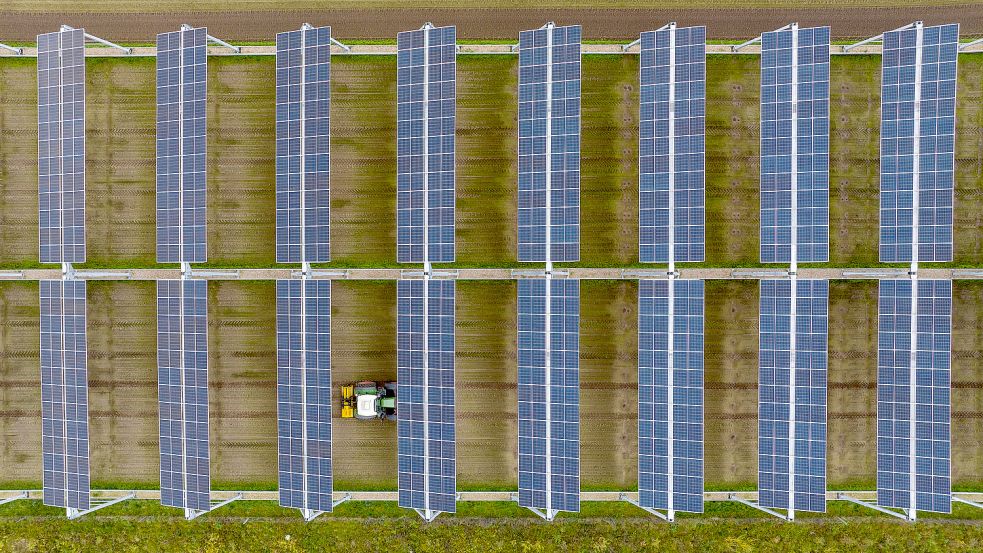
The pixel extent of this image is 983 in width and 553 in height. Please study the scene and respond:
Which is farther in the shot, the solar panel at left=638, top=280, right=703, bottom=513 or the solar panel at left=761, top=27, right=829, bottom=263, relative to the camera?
the solar panel at left=638, top=280, right=703, bottom=513

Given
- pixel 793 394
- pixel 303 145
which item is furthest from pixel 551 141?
pixel 793 394

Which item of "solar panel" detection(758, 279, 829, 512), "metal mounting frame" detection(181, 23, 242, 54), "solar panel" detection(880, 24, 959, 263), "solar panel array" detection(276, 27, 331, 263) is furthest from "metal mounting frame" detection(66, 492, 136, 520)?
"solar panel" detection(880, 24, 959, 263)

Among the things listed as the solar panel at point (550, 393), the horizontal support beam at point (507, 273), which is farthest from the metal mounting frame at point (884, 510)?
the solar panel at point (550, 393)

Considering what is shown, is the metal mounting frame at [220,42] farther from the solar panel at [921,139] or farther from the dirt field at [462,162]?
the solar panel at [921,139]

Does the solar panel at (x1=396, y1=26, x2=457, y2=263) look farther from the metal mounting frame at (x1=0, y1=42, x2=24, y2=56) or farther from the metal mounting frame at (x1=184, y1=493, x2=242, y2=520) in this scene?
the metal mounting frame at (x1=0, y1=42, x2=24, y2=56)

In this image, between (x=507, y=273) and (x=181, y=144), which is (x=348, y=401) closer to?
(x=507, y=273)

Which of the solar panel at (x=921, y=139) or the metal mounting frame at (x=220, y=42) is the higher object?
the metal mounting frame at (x=220, y=42)
